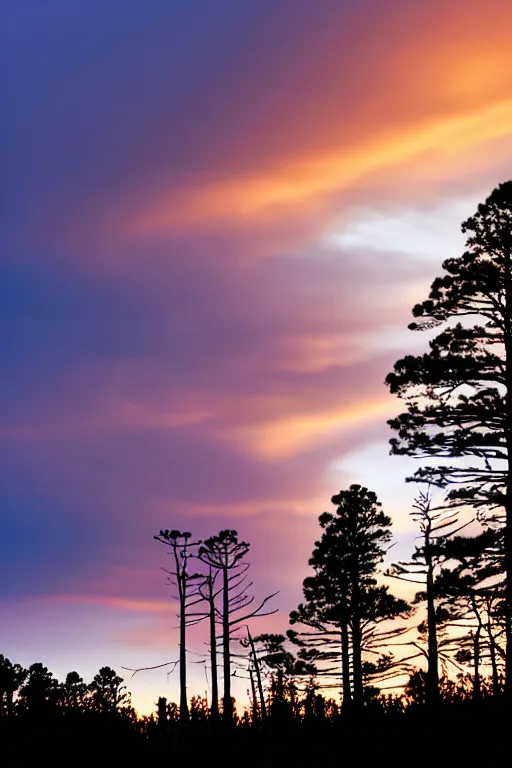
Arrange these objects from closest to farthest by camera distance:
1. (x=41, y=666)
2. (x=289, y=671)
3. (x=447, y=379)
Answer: (x=447, y=379) → (x=289, y=671) → (x=41, y=666)

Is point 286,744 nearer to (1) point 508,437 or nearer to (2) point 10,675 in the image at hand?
(1) point 508,437

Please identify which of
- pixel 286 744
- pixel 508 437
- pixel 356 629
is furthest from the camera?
pixel 356 629

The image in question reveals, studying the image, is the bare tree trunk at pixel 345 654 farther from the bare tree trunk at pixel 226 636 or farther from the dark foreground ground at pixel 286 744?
the dark foreground ground at pixel 286 744

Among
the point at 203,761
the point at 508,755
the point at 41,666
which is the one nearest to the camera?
the point at 508,755


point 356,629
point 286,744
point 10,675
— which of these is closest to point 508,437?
point 286,744

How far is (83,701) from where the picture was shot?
13.7 meters

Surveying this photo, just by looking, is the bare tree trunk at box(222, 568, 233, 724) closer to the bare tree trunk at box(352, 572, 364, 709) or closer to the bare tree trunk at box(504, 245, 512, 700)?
the bare tree trunk at box(352, 572, 364, 709)

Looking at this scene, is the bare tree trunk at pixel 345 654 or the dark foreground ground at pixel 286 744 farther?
the bare tree trunk at pixel 345 654

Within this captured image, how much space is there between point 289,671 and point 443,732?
1757 inches

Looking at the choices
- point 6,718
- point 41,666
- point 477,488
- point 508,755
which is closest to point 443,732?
point 508,755

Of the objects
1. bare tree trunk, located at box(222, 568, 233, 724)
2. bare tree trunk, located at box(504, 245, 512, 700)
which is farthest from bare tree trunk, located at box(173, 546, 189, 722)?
bare tree trunk, located at box(504, 245, 512, 700)

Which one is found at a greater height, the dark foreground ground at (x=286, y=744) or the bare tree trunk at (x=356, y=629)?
the bare tree trunk at (x=356, y=629)

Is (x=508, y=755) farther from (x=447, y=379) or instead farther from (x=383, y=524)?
(x=383, y=524)

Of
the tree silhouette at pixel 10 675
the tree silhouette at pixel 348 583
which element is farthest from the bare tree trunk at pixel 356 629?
the tree silhouette at pixel 10 675
